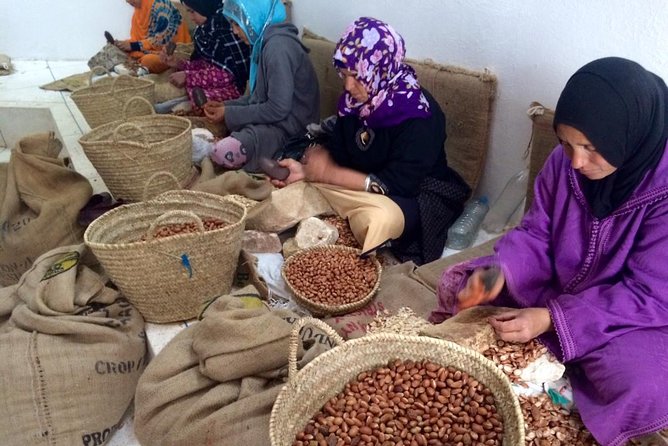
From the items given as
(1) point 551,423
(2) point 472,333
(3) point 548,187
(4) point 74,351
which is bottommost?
(4) point 74,351

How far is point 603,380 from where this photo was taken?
115 centimetres

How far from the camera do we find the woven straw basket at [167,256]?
165 centimetres

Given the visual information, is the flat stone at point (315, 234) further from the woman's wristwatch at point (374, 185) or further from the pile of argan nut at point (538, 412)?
the pile of argan nut at point (538, 412)

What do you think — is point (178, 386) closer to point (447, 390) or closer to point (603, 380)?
point (447, 390)

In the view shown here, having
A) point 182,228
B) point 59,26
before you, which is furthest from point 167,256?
point 59,26

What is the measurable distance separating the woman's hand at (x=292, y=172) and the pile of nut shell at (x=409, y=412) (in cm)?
136

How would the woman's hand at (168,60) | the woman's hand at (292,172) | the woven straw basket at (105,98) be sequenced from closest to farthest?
the woman's hand at (292,172)
the woven straw basket at (105,98)
the woman's hand at (168,60)

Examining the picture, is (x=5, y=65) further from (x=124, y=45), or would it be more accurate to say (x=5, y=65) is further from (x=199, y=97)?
(x=199, y=97)

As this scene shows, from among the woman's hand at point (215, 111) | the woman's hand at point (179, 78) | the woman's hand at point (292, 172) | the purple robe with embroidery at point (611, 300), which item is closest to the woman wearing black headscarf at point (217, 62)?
the woman's hand at point (179, 78)

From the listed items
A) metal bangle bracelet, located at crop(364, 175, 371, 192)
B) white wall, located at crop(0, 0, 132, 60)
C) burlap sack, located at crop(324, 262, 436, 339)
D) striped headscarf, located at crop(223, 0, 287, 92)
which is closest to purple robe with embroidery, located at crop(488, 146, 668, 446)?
burlap sack, located at crop(324, 262, 436, 339)

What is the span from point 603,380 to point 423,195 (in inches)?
44.1

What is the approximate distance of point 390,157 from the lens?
214 cm

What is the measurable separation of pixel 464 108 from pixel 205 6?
1925 millimetres

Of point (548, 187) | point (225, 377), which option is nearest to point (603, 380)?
point (548, 187)
